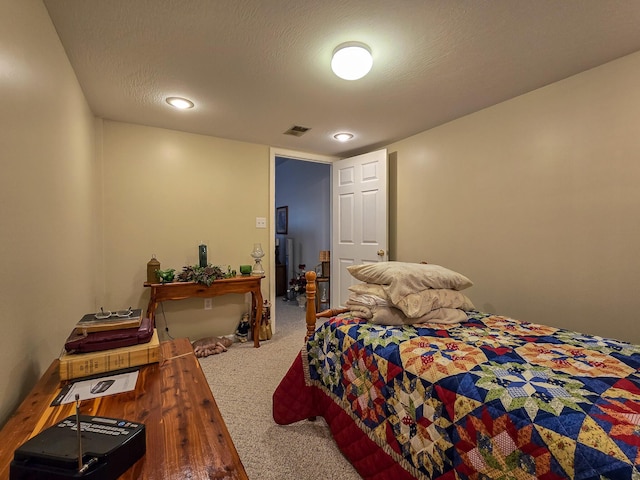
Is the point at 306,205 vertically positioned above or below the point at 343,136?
below

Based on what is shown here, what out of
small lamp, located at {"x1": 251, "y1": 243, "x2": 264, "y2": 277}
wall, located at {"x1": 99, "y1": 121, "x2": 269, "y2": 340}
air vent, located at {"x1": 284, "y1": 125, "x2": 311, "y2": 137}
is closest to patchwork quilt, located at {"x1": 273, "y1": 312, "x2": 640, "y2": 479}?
small lamp, located at {"x1": 251, "y1": 243, "x2": 264, "y2": 277}

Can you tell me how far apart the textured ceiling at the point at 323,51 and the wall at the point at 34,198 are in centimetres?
31

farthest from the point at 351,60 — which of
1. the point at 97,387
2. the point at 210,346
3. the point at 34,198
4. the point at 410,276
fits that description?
the point at 210,346

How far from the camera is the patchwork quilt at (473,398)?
0.81 m

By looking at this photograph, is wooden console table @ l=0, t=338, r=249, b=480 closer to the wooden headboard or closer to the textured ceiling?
the wooden headboard

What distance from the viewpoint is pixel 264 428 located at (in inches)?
71.8

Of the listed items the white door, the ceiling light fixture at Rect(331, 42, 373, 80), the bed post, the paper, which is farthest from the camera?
the white door

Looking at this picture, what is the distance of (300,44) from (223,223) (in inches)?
82.7

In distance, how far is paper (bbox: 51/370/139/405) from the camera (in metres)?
0.92

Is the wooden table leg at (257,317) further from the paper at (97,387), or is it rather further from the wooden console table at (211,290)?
the paper at (97,387)

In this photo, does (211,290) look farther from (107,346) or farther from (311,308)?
(107,346)

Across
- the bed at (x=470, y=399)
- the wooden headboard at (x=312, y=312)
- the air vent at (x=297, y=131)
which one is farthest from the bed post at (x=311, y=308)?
the air vent at (x=297, y=131)

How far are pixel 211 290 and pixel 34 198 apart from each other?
1.86 m

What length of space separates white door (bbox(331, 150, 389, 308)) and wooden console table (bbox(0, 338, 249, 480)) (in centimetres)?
253
